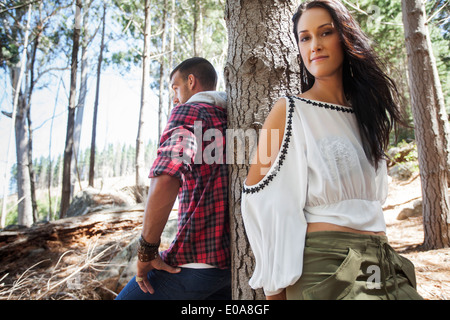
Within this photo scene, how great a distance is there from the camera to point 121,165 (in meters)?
77.5

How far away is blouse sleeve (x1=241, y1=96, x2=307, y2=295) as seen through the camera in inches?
36.2

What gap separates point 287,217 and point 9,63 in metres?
13.1

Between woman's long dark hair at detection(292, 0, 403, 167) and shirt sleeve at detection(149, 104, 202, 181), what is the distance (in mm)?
607

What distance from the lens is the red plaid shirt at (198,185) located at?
4.29 feet

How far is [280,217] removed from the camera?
0.94m

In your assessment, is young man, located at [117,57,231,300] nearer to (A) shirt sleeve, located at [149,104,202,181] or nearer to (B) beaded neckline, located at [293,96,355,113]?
(A) shirt sleeve, located at [149,104,202,181]

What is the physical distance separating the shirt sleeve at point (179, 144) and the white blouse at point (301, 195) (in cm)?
37

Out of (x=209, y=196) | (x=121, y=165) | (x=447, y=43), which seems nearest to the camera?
(x=209, y=196)

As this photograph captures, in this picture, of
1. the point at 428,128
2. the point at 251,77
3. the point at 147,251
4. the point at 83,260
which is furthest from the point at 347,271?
the point at 428,128

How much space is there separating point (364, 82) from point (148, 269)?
4.09ft

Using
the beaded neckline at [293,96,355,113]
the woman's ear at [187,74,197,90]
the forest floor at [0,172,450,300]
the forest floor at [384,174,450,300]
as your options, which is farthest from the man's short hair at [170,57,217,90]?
the forest floor at [384,174,450,300]
